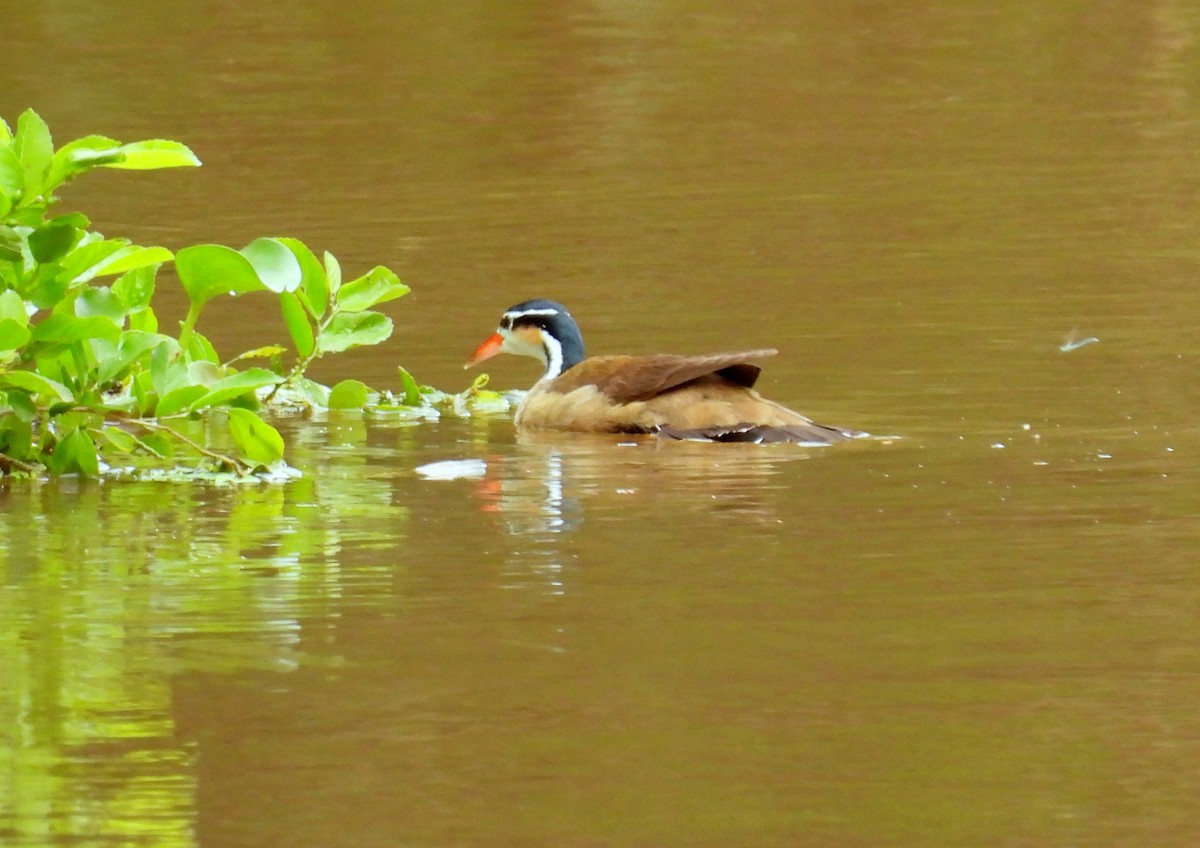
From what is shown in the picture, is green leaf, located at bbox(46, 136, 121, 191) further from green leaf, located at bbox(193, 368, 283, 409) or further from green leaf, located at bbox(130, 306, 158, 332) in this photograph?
green leaf, located at bbox(130, 306, 158, 332)

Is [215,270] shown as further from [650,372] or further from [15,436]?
[650,372]

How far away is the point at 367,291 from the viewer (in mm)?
11477

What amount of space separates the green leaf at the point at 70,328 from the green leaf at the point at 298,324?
1266mm

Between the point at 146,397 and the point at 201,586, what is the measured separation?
2.18 m

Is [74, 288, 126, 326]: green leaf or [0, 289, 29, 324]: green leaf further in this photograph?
[74, 288, 126, 326]: green leaf

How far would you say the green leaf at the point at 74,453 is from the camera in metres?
10.3

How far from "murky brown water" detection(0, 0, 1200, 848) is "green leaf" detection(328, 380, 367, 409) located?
113 millimetres

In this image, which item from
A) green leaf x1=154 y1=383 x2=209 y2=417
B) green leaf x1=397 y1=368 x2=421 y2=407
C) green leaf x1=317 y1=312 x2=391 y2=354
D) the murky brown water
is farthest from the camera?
green leaf x1=397 y1=368 x2=421 y2=407

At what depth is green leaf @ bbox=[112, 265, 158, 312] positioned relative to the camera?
432 inches

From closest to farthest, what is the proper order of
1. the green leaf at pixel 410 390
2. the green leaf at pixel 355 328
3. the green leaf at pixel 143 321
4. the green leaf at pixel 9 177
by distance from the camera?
the green leaf at pixel 9 177
the green leaf at pixel 143 321
the green leaf at pixel 355 328
the green leaf at pixel 410 390

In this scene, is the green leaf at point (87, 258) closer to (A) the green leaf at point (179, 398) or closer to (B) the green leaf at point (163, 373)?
(B) the green leaf at point (163, 373)

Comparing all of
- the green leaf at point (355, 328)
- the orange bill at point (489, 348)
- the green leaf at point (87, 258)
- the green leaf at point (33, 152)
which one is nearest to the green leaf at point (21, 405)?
the green leaf at point (87, 258)

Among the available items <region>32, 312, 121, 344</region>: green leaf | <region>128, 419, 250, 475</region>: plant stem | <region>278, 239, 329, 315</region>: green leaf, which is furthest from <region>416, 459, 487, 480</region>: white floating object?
<region>32, 312, 121, 344</region>: green leaf

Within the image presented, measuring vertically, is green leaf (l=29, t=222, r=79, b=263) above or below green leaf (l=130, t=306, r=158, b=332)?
above
